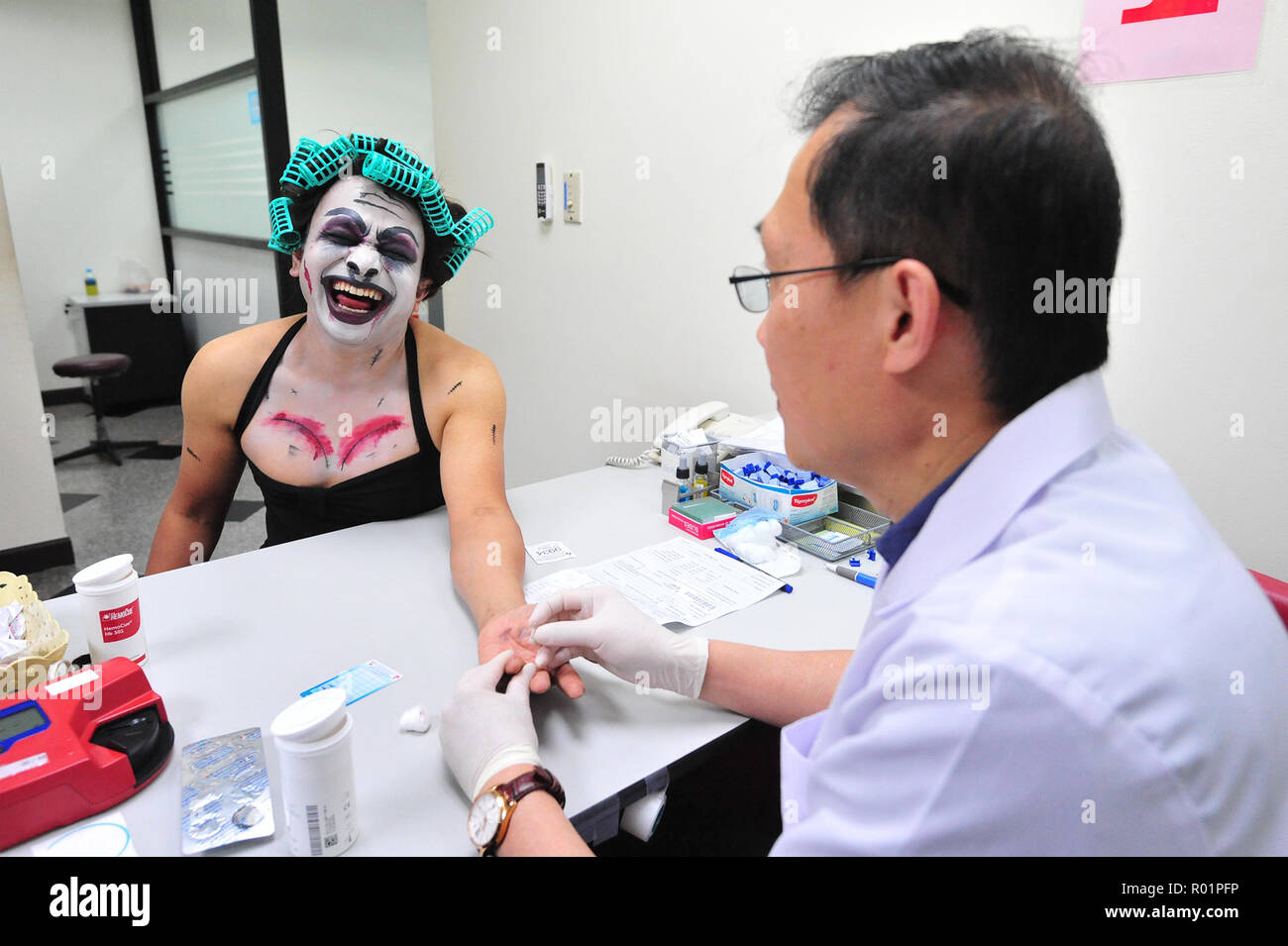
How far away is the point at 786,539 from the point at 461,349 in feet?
2.66

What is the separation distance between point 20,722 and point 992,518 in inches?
38.5

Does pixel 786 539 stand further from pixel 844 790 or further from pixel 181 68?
pixel 181 68

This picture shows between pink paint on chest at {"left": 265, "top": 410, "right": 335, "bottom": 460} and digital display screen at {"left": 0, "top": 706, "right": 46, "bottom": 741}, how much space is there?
80 cm

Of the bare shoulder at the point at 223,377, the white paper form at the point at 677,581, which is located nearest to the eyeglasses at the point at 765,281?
the white paper form at the point at 677,581

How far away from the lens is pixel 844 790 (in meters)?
0.57

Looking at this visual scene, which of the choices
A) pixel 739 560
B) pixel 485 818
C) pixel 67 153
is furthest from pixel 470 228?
pixel 67 153

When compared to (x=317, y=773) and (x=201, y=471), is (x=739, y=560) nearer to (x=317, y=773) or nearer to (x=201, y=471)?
(x=317, y=773)

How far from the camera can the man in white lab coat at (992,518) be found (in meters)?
0.50

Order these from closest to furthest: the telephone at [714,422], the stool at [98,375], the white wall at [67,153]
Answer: the telephone at [714,422] < the stool at [98,375] < the white wall at [67,153]

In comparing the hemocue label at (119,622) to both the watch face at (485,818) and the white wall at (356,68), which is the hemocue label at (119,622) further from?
the white wall at (356,68)

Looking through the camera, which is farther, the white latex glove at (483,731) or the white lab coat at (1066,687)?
the white latex glove at (483,731)

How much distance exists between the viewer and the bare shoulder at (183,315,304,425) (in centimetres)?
158

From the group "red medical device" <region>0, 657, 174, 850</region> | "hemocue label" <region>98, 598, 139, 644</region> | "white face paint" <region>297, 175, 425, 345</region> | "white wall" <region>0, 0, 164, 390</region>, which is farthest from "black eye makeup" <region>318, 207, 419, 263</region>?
"white wall" <region>0, 0, 164, 390</region>
